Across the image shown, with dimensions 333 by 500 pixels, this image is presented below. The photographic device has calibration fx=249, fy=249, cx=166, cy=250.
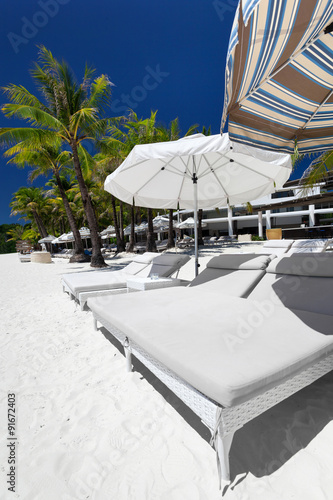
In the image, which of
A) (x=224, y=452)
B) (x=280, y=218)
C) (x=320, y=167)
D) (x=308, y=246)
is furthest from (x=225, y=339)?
(x=280, y=218)

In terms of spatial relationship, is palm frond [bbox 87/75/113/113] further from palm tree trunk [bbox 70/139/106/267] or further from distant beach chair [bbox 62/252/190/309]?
distant beach chair [bbox 62/252/190/309]

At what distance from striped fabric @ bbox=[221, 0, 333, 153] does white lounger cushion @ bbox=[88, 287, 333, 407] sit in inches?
70.5

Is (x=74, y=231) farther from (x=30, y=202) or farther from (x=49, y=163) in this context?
(x=30, y=202)

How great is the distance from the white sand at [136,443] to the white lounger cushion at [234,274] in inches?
60.9

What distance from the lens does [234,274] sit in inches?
163

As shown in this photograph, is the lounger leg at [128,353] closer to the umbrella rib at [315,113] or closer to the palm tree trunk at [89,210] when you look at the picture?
the umbrella rib at [315,113]

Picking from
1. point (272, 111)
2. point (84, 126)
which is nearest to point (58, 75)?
point (84, 126)

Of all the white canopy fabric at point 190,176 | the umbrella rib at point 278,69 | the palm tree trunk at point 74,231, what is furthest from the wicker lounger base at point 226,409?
the palm tree trunk at point 74,231

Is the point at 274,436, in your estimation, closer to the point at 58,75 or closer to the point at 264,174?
the point at 264,174

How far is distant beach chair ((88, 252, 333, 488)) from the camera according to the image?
56.4 inches

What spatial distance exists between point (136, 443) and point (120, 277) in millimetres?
4428

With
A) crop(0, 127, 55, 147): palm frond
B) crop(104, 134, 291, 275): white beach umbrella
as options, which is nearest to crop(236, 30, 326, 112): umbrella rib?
crop(104, 134, 291, 275): white beach umbrella

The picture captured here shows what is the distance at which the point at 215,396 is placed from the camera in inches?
54.2

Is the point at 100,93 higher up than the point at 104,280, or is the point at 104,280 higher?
the point at 100,93
